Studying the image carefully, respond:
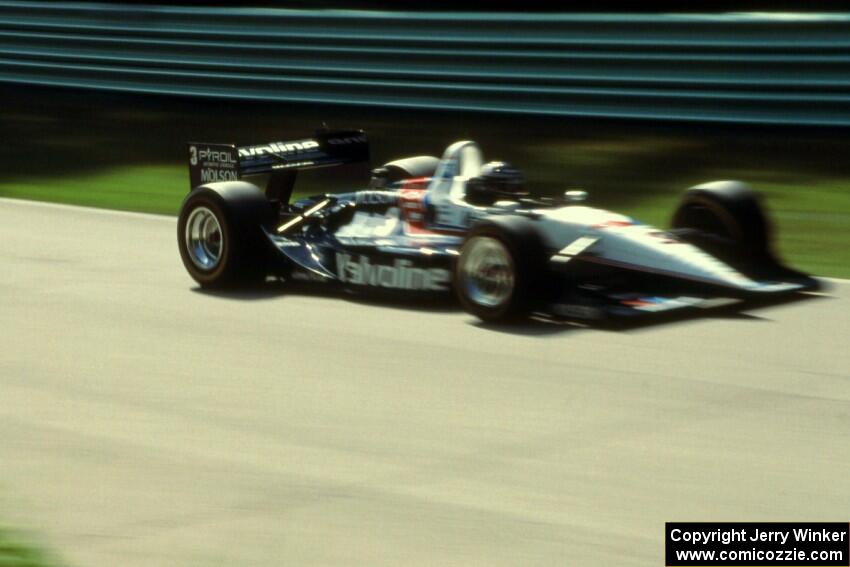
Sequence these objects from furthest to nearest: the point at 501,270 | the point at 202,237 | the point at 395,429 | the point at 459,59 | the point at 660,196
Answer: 1. the point at 459,59
2. the point at 660,196
3. the point at 202,237
4. the point at 501,270
5. the point at 395,429

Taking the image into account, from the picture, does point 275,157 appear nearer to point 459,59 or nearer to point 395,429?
point 395,429

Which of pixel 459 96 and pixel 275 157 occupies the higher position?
pixel 459 96

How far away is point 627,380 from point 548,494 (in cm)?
187

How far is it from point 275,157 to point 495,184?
2079 mm

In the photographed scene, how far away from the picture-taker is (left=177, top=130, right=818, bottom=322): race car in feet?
27.5

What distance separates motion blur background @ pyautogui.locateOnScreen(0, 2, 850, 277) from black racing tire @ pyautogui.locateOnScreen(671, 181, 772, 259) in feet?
4.31

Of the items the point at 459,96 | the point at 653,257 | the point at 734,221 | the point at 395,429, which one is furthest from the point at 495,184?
the point at 459,96

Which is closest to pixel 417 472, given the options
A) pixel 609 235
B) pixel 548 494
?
pixel 548 494

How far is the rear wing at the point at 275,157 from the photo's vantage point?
10430 mm

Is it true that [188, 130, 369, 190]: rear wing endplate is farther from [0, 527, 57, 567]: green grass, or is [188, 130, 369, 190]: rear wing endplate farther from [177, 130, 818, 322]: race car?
[0, 527, 57, 567]: green grass

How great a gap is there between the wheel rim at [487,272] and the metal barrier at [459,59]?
5.62 m

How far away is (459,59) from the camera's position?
50.7 ft

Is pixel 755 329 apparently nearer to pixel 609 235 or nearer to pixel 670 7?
pixel 609 235

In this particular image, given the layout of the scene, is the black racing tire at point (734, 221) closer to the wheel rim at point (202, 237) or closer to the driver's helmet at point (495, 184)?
the driver's helmet at point (495, 184)
